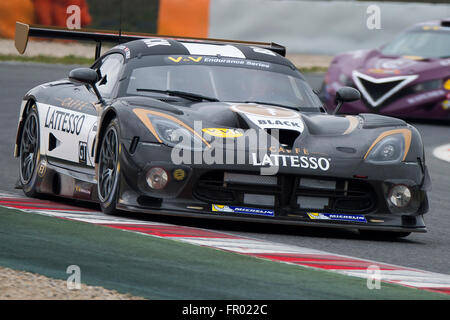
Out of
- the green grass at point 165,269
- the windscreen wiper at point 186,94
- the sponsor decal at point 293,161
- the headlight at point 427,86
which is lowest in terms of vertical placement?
the green grass at point 165,269

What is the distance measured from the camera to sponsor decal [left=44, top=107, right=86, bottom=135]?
844 centimetres

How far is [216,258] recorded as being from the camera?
19.8 ft

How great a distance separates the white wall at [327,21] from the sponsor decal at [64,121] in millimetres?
16000

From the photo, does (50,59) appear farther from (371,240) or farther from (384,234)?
(371,240)

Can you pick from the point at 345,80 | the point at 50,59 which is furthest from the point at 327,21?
the point at 345,80

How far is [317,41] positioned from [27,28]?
16.6 m

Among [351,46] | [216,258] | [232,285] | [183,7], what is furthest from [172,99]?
[351,46]

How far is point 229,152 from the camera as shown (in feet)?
23.7

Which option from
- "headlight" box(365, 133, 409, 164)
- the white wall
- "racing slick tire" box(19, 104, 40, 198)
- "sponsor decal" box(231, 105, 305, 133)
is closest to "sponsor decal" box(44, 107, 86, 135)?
"racing slick tire" box(19, 104, 40, 198)

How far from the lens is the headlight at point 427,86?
16609 mm

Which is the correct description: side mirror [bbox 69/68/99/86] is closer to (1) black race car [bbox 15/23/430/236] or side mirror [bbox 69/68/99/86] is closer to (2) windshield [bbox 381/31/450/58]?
(1) black race car [bbox 15/23/430/236]

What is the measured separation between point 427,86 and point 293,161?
31.8 ft

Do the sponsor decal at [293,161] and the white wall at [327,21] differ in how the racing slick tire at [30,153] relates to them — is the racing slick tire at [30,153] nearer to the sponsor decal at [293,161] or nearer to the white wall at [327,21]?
the sponsor decal at [293,161]

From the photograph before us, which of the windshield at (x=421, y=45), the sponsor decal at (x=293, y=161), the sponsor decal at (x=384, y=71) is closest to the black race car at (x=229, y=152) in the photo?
the sponsor decal at (x=293, y=161)
